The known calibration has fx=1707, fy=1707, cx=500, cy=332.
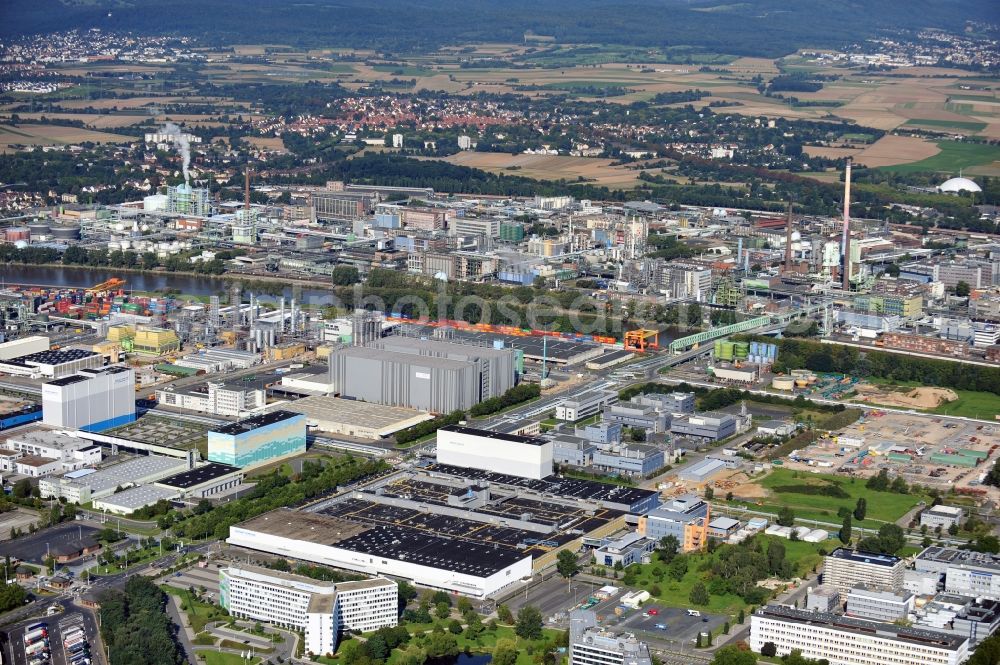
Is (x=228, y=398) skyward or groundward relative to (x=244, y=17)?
groundward

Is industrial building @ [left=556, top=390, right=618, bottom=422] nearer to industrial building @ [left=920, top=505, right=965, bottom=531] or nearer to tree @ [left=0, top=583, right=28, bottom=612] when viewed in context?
industrial building @ [left=920, top=505, right=965, bottom=531]

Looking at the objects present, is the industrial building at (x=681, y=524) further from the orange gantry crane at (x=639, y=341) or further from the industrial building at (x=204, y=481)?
the orange gantry crane at (x=639, y=341)

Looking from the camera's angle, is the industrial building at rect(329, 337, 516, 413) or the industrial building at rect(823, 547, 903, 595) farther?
the industrial building at rect(329, 337, 516, 413)

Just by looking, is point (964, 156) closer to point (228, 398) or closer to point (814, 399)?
point (814, 399)

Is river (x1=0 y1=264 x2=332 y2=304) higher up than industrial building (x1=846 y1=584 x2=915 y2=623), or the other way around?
river (x1=0 y1=264 x2=332 y2=304)

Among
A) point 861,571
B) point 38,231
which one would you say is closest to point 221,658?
point 861,571

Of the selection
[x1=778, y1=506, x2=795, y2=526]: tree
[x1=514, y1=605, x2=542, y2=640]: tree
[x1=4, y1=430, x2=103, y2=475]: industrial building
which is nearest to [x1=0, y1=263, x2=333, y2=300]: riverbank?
[x1=4, y1=430, x2=103, y2=475]: industrial building

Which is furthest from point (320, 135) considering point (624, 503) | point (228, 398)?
point (624, 503)
